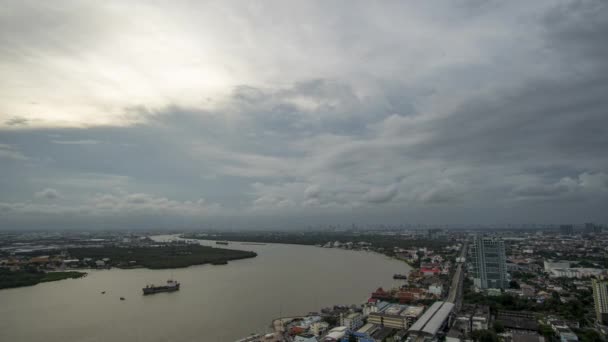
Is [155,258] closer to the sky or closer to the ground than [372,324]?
closer to the sky

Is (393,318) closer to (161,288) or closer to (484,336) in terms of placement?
(484,336)

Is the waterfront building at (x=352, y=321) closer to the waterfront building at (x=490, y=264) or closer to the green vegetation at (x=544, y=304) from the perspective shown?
the green vegetation at (x=544, y=304)

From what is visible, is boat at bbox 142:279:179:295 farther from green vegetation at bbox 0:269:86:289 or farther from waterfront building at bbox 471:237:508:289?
waterfront building at bbox 471:237:508:289

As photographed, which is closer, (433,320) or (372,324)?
(433,320)

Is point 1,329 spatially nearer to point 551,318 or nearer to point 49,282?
point 49,282

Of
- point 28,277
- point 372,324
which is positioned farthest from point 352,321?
point 28,277

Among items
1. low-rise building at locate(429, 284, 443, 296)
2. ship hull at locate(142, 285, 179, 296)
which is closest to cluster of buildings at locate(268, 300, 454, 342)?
low-rise building at locate(429, 284, 443, 296)
